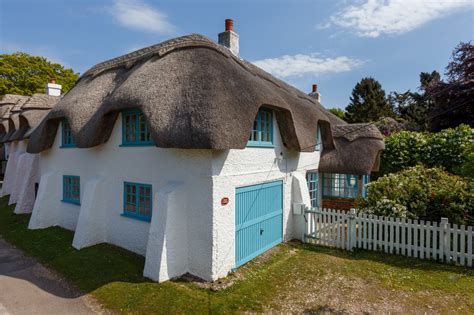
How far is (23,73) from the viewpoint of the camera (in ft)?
105

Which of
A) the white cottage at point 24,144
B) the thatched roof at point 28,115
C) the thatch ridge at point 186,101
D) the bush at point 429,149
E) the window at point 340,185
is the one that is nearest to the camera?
the thatch ridge at point 186,101

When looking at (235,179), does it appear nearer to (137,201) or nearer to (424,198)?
(137,201)

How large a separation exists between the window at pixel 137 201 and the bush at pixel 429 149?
42.2 ft

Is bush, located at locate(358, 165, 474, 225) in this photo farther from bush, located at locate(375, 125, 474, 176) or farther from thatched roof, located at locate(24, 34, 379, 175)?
bush, located at locate(375, 125, 474, 176)

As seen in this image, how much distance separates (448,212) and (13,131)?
1017 inches

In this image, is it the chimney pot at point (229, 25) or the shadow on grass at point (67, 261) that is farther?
the chimney pot at point (229, 25)

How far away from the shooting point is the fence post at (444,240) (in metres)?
7.61

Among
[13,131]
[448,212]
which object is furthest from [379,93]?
[13,131]

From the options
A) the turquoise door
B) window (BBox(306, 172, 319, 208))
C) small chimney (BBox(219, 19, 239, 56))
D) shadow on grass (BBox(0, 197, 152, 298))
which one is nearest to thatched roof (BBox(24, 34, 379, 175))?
the turquoise door

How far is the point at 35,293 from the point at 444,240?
35.6 feet

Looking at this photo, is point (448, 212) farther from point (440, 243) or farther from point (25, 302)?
point (25, 302)

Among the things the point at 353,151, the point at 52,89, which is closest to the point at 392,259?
the point at 353,151

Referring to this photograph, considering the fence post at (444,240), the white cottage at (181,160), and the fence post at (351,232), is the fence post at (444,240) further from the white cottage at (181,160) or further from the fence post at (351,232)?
the white cottage at (181,160)

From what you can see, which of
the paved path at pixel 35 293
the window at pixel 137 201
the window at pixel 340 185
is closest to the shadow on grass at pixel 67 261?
the paved path at pixel 35 293
